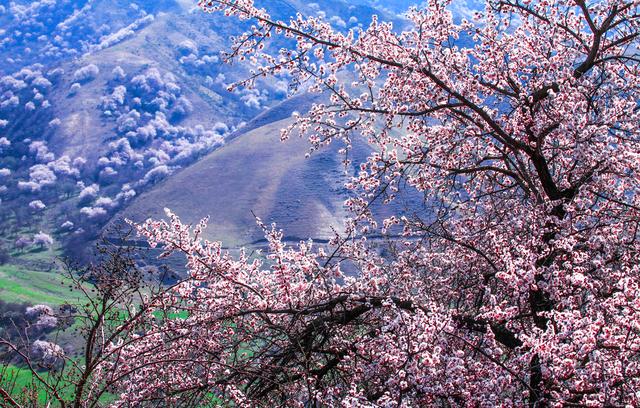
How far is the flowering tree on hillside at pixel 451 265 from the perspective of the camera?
4.73 m

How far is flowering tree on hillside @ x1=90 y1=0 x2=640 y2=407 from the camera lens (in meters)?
4.73

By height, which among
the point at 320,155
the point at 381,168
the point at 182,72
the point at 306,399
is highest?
the point at 182,72

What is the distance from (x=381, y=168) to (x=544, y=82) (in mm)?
2303

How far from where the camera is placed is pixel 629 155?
5766mm

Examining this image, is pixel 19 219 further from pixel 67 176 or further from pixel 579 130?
pixel 579 130

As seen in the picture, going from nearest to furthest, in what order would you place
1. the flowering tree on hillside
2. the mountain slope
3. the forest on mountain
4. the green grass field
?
1. the flowering tree on hillside
2. the forest on mountain
3. the green grass field
4. the mountain slope

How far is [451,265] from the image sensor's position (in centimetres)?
882

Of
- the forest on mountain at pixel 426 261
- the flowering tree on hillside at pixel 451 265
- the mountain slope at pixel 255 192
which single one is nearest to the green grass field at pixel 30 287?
the mountain slope at pixel 255 192

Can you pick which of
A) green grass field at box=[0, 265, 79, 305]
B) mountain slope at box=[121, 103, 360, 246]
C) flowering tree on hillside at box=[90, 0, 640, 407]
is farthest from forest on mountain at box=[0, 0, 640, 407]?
green grass field at box=[0, 265, 79, 305]

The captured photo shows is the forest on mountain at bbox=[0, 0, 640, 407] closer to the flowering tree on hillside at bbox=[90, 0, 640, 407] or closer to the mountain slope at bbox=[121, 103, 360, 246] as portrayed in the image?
the flowering tree on hillside at bbox=[90, 0, 640, 407]

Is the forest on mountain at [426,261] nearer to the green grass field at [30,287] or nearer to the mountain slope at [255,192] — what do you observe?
the mountain slope at [255,192]

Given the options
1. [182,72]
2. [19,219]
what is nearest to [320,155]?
[19,219]

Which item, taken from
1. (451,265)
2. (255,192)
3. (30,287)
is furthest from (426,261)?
(255,192)

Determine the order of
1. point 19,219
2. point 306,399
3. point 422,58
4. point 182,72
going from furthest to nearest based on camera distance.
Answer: point 182,72
point 19,219
point 422,58
point 306,399
